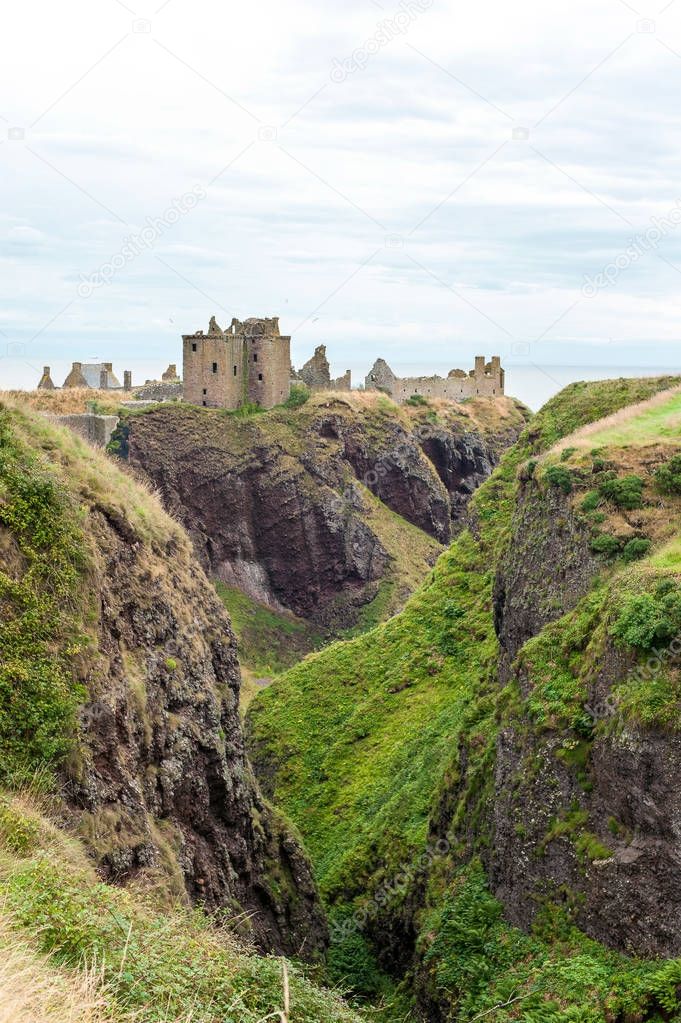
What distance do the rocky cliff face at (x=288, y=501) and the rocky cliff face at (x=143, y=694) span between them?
55.0 meters

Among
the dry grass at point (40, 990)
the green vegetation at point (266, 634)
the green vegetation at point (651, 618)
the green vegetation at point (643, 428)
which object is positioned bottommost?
the green vegetation at point (266, 634)

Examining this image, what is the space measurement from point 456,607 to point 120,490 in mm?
25711

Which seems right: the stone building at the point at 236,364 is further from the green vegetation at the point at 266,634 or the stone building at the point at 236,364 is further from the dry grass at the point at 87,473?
the dry grass at the point at 87,473

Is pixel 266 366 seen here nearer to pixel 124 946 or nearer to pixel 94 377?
pixel 94 377

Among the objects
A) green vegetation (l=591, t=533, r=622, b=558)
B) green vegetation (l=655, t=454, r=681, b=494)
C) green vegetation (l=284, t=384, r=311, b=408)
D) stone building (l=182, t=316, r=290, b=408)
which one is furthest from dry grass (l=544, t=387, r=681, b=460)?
green vegetation (l=284, t=384, r=311, b=408)

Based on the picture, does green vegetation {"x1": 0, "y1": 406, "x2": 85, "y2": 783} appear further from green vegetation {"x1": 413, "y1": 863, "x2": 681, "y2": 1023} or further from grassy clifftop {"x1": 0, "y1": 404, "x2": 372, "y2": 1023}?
green vegetation {"x1": 413, "y1": 863, "x2": 681, "y2": 1023}

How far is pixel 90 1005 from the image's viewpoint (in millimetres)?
9680

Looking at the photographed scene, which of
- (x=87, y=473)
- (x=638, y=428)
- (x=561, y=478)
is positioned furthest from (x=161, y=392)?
(x=87, y=473)

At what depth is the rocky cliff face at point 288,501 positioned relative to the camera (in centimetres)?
8394

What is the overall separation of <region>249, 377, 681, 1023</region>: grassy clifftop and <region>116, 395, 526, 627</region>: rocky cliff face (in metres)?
39.2

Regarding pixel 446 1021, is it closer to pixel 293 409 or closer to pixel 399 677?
pixel 399 677

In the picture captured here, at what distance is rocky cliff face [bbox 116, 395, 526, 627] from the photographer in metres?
83.9

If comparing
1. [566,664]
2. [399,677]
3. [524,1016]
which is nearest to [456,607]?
[399,677]

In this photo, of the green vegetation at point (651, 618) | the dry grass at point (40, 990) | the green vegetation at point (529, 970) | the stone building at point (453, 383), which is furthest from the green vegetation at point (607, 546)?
the stone building at point (453, 383)
